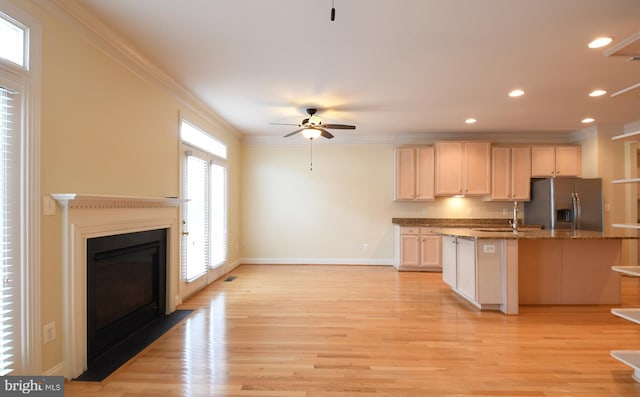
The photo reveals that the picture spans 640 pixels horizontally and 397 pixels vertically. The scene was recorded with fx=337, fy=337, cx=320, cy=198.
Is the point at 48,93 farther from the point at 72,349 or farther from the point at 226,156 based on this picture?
the point at 226,156

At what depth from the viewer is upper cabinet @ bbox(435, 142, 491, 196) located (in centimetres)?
654

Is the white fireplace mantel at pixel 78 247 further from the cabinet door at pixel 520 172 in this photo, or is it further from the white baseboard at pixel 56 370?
the cabinet door at pixel 520 172

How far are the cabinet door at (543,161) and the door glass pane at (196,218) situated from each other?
19.8 ft

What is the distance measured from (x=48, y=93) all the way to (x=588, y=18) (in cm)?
396

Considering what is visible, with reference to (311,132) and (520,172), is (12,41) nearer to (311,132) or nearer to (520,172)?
(311,132)

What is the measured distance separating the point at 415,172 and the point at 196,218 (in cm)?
420

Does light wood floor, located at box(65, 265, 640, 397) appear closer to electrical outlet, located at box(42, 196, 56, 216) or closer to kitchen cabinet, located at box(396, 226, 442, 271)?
electrical outlet, located at box(42, 196, 56, 216)

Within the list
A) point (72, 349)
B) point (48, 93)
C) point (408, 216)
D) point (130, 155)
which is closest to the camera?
point (48, 93)

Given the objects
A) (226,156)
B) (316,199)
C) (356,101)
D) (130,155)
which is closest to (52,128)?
(130,155)

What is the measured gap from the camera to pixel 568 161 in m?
6.48

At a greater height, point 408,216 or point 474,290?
point 408,216

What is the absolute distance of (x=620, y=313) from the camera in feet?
8.29

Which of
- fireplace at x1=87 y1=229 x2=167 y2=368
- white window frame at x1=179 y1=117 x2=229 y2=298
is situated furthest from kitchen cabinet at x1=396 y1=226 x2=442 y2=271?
fireplace at x1=87 y1=229 x2=167 y2=368

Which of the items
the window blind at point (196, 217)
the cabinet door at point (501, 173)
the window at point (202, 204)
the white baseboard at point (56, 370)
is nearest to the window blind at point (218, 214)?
the window at point (202, 204)
